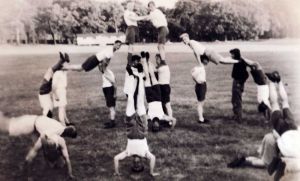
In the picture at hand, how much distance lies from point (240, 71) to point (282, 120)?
14.8 inches

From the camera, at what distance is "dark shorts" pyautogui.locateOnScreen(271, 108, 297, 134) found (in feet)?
12.2

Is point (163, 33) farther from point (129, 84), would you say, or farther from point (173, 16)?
point (129, 84)

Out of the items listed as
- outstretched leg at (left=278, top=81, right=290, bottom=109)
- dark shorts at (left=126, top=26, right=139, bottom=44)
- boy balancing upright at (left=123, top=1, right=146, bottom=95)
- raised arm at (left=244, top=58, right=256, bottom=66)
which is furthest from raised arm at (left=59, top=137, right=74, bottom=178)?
outstretched leg at (left=278, top=81, right=290, bottom=109)

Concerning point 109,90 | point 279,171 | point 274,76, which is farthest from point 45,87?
point 279,171

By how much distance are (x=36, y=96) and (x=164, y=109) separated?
767 millimetres

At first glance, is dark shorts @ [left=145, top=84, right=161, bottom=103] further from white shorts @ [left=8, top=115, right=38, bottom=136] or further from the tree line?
white shorts @ [left=8, top=115, right=38, bottom=136]

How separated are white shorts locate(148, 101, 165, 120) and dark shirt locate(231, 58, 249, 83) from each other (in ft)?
1.54

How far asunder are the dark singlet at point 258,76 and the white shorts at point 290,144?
33 cm

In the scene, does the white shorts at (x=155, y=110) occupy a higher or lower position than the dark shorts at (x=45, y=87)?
lower

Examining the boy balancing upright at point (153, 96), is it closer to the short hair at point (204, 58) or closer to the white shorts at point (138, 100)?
the white shorts at point (138, 100)

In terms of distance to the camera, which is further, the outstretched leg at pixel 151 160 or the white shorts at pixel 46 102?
the white shorts at pixel 46 102

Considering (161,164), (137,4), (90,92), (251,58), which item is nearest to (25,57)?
(90,92)

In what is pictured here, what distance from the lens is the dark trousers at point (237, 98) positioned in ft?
12.4

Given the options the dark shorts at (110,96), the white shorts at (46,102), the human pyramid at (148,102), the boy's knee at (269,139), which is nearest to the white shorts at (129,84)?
the human pyramid at (148,102)
